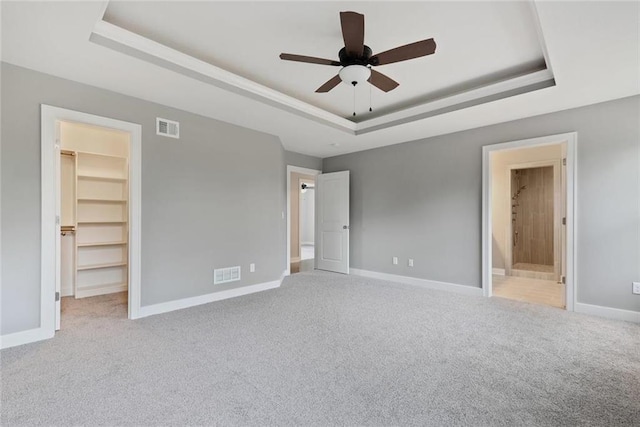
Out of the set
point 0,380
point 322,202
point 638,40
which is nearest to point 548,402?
point 638,40

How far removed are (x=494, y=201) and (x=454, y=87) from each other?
3.44 metres

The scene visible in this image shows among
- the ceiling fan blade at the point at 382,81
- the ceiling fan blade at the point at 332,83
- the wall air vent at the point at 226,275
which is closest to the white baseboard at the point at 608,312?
the ceiling fan blade at the point at 382,81

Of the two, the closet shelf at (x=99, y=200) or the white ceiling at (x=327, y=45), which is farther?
the closet shelf at (x=99, y=200)

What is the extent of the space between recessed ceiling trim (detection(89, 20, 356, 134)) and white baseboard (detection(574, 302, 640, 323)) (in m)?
4.07

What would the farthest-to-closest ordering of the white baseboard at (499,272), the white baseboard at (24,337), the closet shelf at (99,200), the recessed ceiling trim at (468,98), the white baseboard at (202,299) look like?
the white baseboard at (499,272)
the closet shelf at (99,200)
the white baseboard at (202,299)
the recessed ceiling trim at (468,98)
the white baseboard at (24,337)

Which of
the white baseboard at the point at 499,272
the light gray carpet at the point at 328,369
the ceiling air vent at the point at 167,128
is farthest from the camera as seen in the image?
the white baseboard at the point at 499,272

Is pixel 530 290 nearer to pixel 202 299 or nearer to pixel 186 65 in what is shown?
pixel 202 299

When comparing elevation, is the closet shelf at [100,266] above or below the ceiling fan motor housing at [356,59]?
below

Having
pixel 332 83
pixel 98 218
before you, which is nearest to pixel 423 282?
pixel 332 83

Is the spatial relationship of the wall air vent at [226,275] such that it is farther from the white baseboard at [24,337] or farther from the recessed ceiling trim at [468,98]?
the recessed ceiling trim at [468,98]

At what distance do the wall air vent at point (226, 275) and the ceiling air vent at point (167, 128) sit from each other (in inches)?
72.2

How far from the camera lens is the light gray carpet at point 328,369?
1739 mm

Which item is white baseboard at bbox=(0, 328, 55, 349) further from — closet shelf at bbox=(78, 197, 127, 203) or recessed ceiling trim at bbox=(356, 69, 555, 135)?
recessed ceiling trim at bbox=(356, 69, 555, 135)

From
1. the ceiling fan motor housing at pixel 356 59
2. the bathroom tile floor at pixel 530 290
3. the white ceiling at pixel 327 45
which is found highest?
the white ceiling at pixel 327 45
